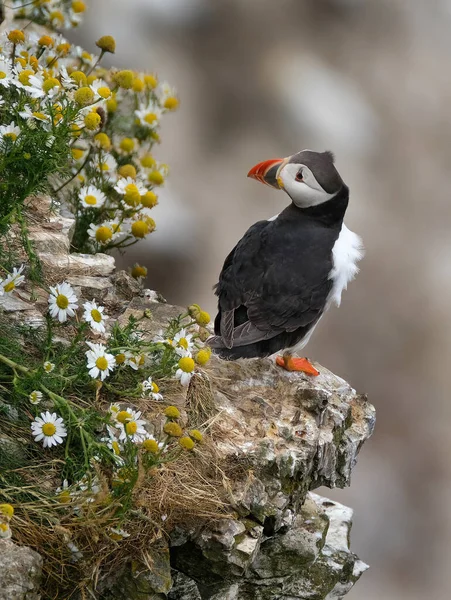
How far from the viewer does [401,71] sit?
10531 millimetres

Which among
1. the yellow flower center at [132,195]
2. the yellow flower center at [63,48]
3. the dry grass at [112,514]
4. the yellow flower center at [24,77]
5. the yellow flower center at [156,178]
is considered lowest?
the dry grass at [112,514]

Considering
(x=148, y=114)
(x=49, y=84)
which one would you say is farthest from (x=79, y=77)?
(x=148, y=114)

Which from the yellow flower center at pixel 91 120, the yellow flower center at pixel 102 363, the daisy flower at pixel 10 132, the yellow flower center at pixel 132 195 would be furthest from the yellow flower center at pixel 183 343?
the yellow flower center at pixel 132 195

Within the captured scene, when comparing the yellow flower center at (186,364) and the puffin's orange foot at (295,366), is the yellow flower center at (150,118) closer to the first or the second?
the puffin's orange foot at (295,366)

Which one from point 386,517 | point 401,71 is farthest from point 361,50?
point 386,517

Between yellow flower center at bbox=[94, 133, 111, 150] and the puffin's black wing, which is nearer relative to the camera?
the puffin's black wing

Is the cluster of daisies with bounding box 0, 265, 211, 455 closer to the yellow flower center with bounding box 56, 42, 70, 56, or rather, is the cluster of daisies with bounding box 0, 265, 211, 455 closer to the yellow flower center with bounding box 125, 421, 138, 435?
the yellow flower center with bounding box 125, 421, 138, 435

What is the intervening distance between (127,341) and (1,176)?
0.77m

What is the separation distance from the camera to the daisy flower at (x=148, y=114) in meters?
4.57

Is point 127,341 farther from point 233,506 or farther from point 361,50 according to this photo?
point 361,50

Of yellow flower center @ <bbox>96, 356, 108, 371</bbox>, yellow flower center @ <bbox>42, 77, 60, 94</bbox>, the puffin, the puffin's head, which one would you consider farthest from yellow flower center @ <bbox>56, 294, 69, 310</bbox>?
the puffin's head

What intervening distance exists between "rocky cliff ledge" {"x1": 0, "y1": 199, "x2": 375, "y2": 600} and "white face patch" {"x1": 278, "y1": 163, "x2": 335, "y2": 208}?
75 cm

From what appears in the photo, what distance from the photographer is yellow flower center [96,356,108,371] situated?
9.95 feet

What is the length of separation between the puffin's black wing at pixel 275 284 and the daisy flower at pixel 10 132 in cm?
120
